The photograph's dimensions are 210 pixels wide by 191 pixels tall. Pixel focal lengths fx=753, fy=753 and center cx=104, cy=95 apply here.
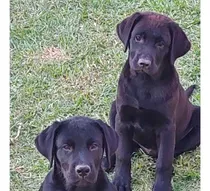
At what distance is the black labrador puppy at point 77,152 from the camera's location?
4562 millimetres

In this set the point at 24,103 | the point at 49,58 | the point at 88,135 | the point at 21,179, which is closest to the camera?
the point at 88,135

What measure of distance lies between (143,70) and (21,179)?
50.9 inches

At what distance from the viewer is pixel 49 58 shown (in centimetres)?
686

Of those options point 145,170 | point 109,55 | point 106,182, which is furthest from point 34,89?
point 106,182

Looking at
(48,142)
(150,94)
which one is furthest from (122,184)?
(48,142)

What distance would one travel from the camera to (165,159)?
209 inches

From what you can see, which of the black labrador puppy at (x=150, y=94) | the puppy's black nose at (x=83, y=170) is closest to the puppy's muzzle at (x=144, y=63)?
the black labrador puppy at (x=150, y=94)

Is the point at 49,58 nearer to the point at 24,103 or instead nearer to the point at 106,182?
the point at 24,103

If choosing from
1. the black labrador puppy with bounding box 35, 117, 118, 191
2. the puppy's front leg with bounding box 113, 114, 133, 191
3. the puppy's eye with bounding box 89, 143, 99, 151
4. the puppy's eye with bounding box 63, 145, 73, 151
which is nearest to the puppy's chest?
the puppy's front leg with bounding box 113, 114, 133, 191

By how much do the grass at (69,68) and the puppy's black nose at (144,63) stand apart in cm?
101

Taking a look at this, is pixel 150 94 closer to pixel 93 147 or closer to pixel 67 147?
pixel 93 147

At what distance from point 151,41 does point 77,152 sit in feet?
3.22

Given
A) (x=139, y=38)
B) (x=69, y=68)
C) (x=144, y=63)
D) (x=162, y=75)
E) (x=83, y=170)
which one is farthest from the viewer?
(x=69, y=68)

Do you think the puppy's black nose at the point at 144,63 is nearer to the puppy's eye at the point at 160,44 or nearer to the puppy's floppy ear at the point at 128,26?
the puppy's eye at the point at 160,44
